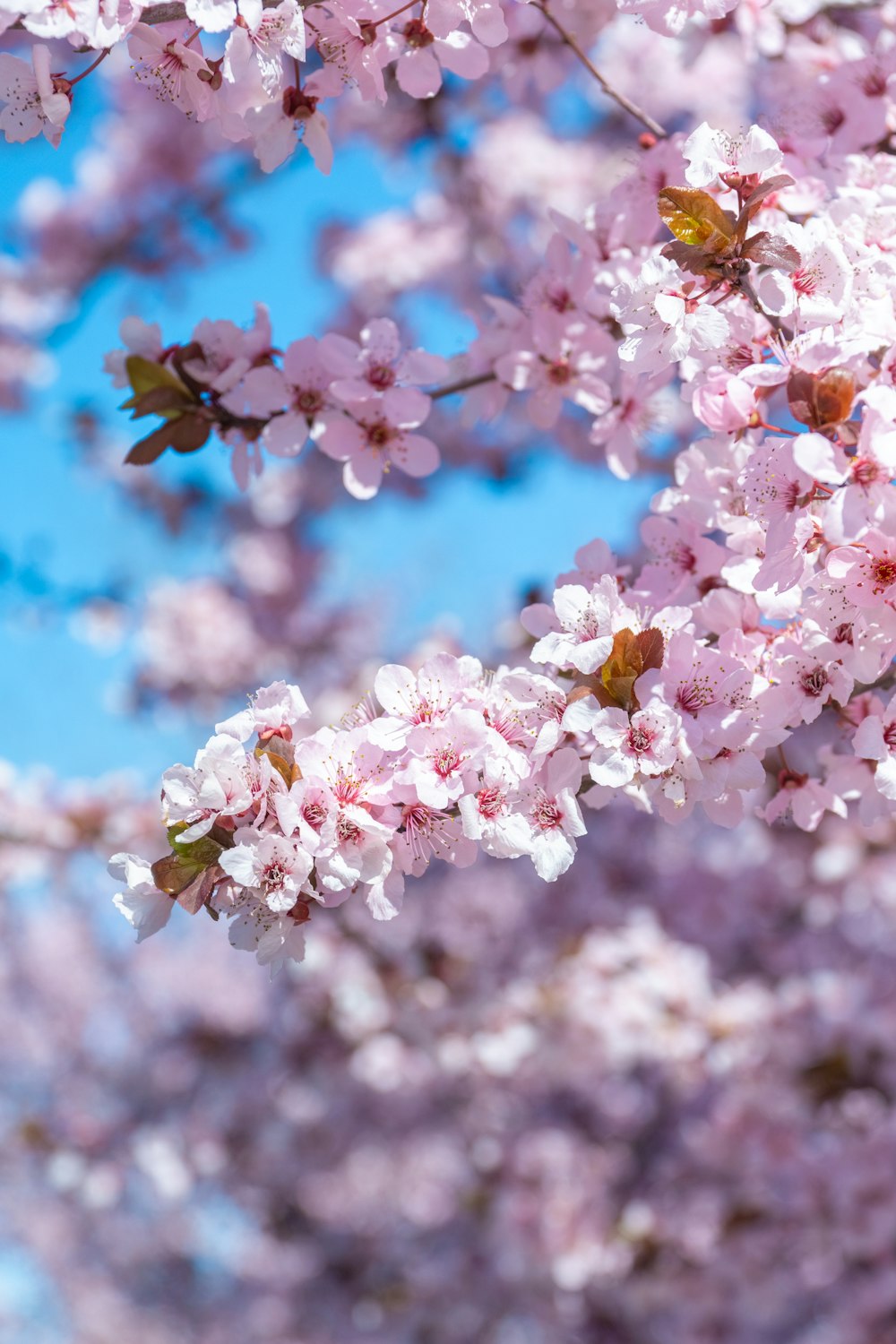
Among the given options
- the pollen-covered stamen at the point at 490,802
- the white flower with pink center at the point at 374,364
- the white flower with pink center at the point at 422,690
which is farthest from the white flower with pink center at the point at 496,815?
the white flower with pink center at the point at 374,364

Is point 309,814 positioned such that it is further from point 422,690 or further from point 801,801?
point 801,801

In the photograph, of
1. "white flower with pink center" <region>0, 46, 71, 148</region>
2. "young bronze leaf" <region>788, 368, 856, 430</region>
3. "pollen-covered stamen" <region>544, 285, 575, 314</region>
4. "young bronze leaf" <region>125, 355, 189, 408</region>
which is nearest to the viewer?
"young bronze leaf" <region>788, 368, 856, 430</region>

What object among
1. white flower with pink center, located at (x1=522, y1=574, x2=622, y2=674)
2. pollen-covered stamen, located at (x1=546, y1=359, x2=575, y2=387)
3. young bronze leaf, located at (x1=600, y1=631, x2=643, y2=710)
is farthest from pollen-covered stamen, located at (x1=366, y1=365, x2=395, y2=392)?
young bronze leaf, located at (x1=600, y1=631, x2=643, y2=710)

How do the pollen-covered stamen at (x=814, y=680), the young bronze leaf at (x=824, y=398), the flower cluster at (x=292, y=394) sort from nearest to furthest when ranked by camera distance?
the young bronze leaf at (x=824, y=398) < the pollen-covered stamen at (x=814, y=680) < the flower cluster at (x=292, y=394)

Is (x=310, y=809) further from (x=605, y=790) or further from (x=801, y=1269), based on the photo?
(x=801, y=1269)

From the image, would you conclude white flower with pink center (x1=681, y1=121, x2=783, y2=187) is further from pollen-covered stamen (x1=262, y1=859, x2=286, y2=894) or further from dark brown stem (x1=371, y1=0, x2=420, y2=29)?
pollen-covered stamen (x1=262, y1=859, x2=286, y2=894)

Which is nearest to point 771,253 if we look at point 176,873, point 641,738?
point 641,738

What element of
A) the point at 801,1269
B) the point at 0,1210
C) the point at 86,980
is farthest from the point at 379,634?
the point at 0,1210

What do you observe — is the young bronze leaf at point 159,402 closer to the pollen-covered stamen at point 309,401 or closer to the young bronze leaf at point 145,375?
the young bronze leaf at point 145,375
